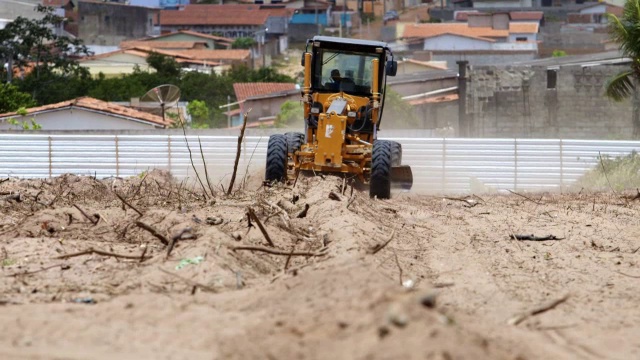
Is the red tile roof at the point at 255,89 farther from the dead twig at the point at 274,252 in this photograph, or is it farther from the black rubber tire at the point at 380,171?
the dead twig at the point at 274,252

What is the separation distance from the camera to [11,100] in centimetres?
4938

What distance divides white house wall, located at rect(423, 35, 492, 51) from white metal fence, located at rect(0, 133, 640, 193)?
56077mm

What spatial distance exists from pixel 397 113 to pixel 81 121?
1296 centimetres

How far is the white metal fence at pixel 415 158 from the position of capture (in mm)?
28625

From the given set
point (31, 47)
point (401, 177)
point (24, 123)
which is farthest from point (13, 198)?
point (31, 47)

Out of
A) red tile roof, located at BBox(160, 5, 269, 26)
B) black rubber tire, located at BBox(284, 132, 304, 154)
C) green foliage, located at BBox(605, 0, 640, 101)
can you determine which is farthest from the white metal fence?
red tile roof, located at BBox(160, 5, 269, 26)

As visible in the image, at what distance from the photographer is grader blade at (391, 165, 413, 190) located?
73.4 feet

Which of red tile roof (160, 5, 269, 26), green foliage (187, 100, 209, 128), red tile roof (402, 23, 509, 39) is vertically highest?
red tile roof (160, 5, 269, 26)

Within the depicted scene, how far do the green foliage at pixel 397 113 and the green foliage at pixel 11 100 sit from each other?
14814 millimetres

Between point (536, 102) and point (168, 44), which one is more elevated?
point (168, 44)

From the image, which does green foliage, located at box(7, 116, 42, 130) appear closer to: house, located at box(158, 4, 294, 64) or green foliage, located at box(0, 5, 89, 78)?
green foliage, located at box(0, 5, 89, 78)

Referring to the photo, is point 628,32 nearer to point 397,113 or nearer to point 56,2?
point 397,113

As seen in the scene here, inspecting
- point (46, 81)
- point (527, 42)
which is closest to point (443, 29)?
point (527, 42)

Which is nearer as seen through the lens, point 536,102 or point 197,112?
point 536,102
